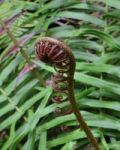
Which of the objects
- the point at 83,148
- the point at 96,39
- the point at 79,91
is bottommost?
the point at 83,148

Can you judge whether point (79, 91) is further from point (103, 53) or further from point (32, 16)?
point (32, 16)

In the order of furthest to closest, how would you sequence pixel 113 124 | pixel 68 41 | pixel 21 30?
pixel 21 30 → pixel 68 41 → pixel 113 124

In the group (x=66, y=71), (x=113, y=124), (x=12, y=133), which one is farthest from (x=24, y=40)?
(x=66, y=71)

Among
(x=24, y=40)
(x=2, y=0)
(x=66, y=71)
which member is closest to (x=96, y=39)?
(x=24, y=40)

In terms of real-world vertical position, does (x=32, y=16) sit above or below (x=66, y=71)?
above

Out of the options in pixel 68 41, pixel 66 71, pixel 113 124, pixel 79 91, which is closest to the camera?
pixel 66 71

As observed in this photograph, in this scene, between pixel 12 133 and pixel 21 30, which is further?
pixel 21 30
